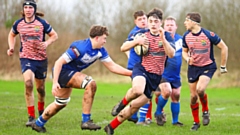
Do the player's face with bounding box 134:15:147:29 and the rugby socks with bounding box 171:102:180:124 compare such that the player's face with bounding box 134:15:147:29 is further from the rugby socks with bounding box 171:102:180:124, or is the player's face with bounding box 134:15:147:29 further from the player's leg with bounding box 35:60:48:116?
the player's leg with bounding box 35:60:48:116

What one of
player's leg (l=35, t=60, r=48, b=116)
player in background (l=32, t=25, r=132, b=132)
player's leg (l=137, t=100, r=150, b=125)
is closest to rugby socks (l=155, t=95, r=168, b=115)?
player's leg (l=137, t=100, r=150, b=125)

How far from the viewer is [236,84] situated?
28172 mm

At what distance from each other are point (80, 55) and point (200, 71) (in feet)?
10.0

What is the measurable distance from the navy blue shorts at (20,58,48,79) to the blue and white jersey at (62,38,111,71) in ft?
6.57

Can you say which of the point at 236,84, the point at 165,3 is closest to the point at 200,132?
the point at 236,84

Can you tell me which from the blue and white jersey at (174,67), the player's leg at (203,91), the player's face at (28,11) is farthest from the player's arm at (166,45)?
the player's face at (28,11)

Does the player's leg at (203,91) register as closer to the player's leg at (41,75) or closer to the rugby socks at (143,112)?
the rugby socks at (143,112)

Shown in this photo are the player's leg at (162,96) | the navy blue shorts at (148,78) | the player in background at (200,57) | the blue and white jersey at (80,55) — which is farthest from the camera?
the player's leg at (162,96)

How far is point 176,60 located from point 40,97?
3061 millimetres

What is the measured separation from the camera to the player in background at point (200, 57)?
10070mm

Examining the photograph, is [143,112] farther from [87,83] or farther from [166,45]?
[166,45]

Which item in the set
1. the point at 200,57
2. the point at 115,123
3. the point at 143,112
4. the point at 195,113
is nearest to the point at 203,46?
the point at 200,57

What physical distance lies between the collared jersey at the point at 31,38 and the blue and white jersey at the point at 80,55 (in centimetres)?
212

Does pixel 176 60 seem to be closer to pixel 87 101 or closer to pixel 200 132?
pixel 200 132
